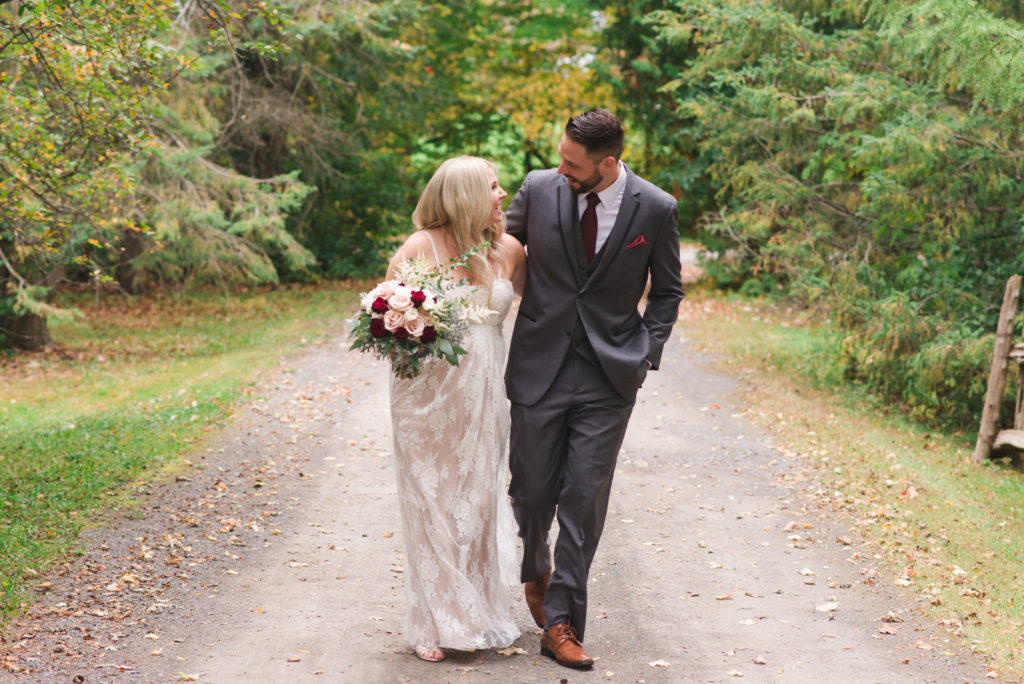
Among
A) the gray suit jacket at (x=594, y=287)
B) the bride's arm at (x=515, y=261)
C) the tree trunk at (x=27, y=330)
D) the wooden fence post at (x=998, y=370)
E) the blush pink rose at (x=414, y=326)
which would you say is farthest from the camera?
the tree trunk at (x=27, y=330)

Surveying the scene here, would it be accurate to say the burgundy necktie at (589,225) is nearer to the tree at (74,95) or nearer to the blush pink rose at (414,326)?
the blush pink rose at (414,326)

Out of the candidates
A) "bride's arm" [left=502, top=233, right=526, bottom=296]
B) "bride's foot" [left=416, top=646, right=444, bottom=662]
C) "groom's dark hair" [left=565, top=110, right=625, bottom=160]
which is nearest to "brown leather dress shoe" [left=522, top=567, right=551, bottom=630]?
"bride's foot" [left=416, top=646, right=444, bottom=662]

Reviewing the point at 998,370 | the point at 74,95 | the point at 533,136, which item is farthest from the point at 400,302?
the point at 533,136

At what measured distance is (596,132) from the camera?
4.54 metres

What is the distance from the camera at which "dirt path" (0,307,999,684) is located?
4.77 metres

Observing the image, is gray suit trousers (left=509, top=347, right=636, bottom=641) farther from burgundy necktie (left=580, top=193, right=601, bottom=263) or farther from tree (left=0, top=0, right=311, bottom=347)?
tree (left=0, top=0, right=311, bottom=347)

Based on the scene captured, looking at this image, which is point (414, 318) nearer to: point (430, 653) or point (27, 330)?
point (430, 653)

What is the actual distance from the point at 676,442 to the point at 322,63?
49.0ft

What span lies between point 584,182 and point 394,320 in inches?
42.1

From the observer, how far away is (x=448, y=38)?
2539 centimetres

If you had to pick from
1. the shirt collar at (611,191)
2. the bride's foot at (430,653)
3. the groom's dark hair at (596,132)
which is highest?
the groom's dark hair at (596,132)

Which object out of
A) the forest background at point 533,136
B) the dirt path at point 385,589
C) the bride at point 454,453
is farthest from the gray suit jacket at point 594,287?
the forest background at point 533,136

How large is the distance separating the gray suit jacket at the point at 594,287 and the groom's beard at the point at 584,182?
0.07m

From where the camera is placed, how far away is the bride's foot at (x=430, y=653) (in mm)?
4734
